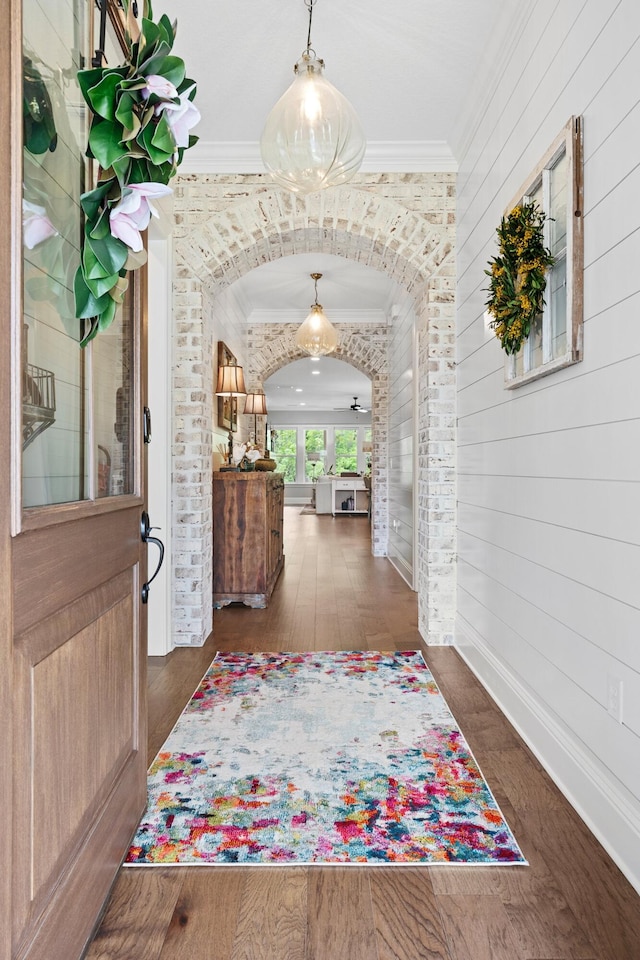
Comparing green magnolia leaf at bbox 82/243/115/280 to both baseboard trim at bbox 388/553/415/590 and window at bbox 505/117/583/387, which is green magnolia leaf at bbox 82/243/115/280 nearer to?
window at bbox 505/117/583/387

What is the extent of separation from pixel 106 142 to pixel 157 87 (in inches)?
5.6

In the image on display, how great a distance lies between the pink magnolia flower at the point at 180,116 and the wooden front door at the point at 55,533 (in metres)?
0.23

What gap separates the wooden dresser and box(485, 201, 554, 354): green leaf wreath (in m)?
2.53

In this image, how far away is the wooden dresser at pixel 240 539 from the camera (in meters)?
4.55

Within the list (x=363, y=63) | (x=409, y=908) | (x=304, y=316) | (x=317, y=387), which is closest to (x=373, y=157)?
(x=363, y=63)

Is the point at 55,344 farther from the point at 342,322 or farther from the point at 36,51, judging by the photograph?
the point at 342,322

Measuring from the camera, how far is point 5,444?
3.17ft

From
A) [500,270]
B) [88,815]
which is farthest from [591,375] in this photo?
[88,815]

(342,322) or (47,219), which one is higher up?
(342,322)

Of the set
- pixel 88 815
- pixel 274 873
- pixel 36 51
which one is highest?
pixel 36 51

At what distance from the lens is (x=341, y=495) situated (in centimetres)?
1413

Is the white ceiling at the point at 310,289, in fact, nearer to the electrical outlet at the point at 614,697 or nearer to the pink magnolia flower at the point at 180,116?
the pink magnolia flower at the point at 180,116

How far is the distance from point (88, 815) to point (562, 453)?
5.55 ft

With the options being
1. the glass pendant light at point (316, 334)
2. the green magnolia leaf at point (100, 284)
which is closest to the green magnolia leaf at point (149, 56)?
the green magnolia leaf at point (100, 284)
